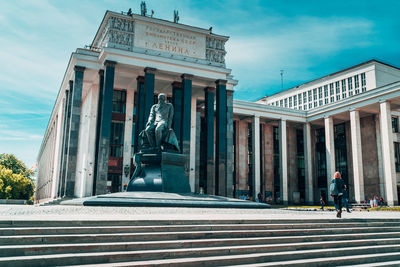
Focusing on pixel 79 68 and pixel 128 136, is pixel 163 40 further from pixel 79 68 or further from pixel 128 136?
pixel 128 136

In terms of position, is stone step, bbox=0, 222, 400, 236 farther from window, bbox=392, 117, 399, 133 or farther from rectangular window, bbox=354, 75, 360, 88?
rectangular window, bbox=354, 75, 360, 88

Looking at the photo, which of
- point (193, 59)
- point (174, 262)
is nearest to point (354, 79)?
point (193, 59)

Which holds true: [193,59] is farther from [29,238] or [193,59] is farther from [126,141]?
[29,238]

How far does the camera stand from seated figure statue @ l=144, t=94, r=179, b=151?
17969 millimetres

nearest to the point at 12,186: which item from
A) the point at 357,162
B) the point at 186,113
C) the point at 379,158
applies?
the point at 186,113

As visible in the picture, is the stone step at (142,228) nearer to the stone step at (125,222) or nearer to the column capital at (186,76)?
the stone step at (125,222)

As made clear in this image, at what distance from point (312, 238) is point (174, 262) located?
166 inches

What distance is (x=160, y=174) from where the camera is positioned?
17.3 meters

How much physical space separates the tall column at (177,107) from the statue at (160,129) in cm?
1745

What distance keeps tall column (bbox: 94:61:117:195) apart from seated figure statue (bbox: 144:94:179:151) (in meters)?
15.8

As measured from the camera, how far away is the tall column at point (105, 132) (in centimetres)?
3297

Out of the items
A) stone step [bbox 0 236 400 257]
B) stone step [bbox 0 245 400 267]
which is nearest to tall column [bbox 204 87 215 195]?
stone step [bbox 0 236 400 257]

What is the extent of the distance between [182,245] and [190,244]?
0.19 meters

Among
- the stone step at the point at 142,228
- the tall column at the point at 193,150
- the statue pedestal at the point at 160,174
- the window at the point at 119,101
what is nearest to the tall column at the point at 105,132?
the window at the point at 119,101
